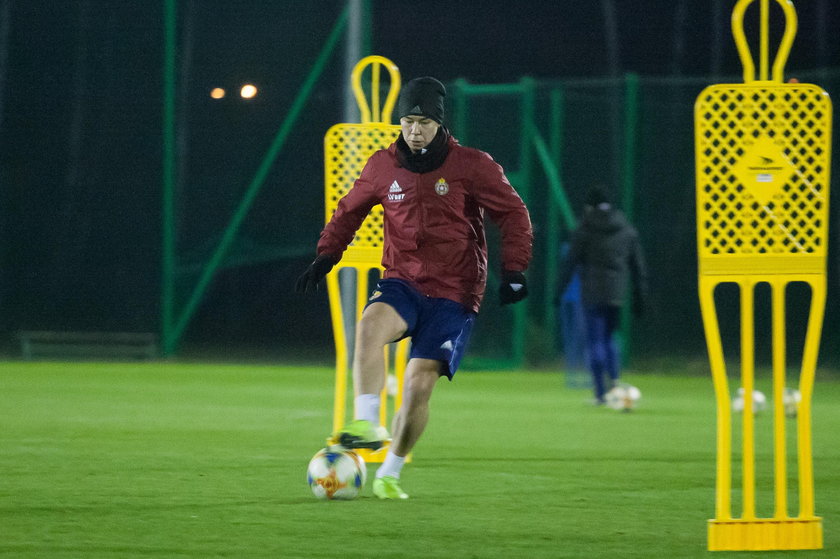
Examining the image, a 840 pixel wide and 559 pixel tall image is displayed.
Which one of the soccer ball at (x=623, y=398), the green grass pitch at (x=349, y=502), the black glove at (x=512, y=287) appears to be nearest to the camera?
the green grass pitch at (x=349, y=502)

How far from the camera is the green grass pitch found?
218 inches

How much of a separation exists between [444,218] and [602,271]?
642 cm

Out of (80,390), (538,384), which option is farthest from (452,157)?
(538,384)

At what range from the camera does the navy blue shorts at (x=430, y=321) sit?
21.7 ft

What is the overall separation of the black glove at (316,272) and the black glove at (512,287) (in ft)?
2.60

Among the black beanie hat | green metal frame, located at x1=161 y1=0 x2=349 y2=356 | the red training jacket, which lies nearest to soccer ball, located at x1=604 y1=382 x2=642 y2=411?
the red training jacket

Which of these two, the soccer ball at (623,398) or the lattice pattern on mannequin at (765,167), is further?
the soccer ball at (623,398)

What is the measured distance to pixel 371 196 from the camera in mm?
6785

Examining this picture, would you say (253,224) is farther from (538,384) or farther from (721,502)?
(721,502)

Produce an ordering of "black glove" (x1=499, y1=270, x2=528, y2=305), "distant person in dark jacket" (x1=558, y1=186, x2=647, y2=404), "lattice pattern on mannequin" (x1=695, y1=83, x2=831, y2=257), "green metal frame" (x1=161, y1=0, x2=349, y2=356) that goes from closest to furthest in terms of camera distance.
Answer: "lattice pattern on mannequin" (x1=695, y1=83, x2=831, y2=257)
"black glove" (x1=499, y1=270, x2=528, y2=305)
"distant person in dark jacket" (x1=558, y1=186, x2=647, y2=404)
"green metal frame" (x1=161, y1=0, x2=349, y2=356)

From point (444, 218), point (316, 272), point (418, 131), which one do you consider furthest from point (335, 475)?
point (418, 131)

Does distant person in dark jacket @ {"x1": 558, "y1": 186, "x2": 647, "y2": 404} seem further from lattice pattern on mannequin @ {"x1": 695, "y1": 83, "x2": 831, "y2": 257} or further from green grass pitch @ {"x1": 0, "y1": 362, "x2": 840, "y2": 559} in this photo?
lattice pattern on mannequin @ {"x1": 695, "y1": 83, "x2": 831, "y2": 257}

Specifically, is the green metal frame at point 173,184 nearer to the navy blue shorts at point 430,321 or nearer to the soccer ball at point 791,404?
the soccer ball at point 791,404

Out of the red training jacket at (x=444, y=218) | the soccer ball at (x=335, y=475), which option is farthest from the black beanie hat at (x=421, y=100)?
the soccer ball at (x=335, y=475)
